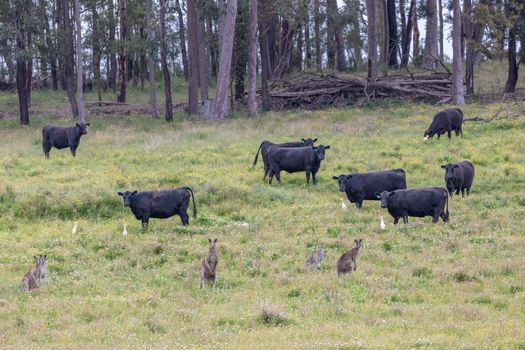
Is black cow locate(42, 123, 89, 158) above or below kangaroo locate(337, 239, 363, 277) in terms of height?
above

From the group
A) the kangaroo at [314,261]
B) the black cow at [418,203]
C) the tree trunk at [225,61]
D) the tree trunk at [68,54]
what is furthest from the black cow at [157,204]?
the tree trunk at [68,54]

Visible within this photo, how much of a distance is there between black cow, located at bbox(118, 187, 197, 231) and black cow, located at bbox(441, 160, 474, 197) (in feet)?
22.9

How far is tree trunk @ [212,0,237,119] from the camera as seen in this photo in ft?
136

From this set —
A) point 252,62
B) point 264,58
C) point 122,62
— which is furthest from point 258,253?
point 122,62

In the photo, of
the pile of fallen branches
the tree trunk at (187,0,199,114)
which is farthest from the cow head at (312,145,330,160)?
the pile of fallen branches

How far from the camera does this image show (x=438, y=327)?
1227 cm

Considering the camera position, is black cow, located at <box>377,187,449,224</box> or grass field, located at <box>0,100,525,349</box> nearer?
grass field, located at <box>0,100,525,349</box>

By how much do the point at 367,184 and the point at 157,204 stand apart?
5586mm

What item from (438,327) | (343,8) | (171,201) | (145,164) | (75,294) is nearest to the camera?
(438,327)

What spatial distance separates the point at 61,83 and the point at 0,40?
20365mm

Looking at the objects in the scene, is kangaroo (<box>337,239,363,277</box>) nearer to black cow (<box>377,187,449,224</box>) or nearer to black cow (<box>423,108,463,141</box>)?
black cow (<box>377,187,449,224</box>)

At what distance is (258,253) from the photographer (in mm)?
17953

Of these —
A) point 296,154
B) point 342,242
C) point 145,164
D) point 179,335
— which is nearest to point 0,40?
point 145,164

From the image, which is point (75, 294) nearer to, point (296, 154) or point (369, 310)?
point (369, 310)
